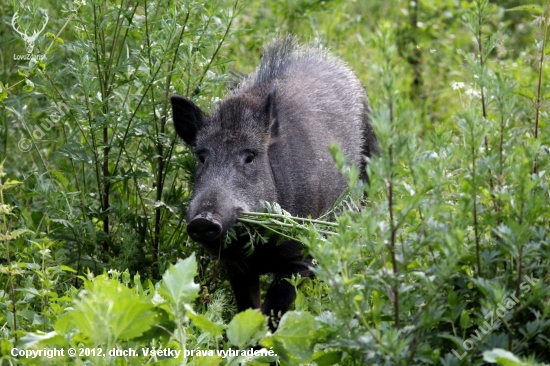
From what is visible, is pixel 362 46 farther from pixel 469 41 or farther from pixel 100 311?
pixel 100 311

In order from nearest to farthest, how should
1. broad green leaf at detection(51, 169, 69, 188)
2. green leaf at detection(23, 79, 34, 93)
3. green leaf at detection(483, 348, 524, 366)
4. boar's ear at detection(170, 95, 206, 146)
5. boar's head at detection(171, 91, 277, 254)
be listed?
1. green leaf at detection(483, 348, 524, 366)
2. boar's head at detection(171, 91, 277, 254)
3. green leaf at detection(23, 79, 34, 93)
4. boar's ear at detection(170, 95, 206, 146)
5. broad green leaf at detection(51, 169, 69, 188)

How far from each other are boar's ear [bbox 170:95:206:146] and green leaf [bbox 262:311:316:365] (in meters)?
2.15

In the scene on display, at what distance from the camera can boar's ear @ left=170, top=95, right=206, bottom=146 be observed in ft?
16.8

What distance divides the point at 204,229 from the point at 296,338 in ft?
4.24

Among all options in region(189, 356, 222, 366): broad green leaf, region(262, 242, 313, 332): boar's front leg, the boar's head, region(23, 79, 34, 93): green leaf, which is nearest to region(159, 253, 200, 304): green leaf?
region(189, 356, 222, 366): broad green leaf

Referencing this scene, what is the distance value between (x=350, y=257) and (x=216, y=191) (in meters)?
1.83

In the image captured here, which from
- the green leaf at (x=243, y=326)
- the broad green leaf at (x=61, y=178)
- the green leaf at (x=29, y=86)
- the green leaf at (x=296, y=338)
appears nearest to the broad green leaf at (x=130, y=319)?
the green leaf at (x=243, y=326)

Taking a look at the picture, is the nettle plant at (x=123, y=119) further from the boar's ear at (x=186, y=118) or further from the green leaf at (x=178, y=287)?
the green leaf at (x=178, y=287)

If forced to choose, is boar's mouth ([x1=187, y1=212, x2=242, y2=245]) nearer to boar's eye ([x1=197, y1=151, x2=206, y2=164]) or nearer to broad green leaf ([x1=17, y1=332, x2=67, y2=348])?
boar's eye ([x1=197, y1=151, x2=206, y2=164])

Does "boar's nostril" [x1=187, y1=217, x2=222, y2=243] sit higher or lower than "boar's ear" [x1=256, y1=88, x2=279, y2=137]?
lower

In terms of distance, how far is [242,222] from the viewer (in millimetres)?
4676

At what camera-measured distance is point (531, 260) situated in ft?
10.5

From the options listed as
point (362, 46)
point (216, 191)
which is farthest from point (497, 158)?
point (362, 46)

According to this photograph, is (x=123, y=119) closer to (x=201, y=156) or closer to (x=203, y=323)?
(x=201, y=156)
